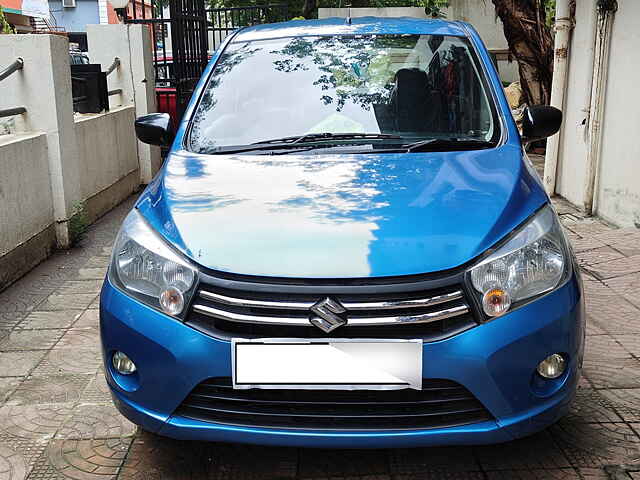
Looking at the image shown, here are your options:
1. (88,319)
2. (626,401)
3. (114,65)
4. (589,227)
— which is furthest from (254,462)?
(114,65)

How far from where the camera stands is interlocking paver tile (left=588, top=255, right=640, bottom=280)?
5.38 metres

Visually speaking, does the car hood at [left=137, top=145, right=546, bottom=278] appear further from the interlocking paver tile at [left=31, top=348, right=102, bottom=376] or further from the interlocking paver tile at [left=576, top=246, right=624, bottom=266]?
the interlocking paver tile at [left=576, top=246, right=624, bottom=266]

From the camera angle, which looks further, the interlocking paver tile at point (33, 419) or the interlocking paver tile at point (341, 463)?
the interlocking paver tile at point (33, 419)

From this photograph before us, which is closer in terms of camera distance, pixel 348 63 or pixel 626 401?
pixel 626 401

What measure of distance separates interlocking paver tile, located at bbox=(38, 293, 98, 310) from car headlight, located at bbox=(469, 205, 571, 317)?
323 centimetres

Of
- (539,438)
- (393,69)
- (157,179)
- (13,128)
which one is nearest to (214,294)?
(157,179)

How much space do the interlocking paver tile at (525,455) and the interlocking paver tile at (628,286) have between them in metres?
2.01

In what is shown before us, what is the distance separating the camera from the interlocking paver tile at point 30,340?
4355mm

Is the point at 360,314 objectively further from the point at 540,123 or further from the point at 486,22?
the point at 486,22

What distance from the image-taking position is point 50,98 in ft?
20.5

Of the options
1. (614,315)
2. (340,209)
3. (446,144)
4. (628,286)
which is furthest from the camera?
(628,286)

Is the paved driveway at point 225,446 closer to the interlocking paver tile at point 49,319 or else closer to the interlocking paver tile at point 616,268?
the interlocking paver tile at point 49,319

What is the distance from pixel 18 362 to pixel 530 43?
30.1 feet

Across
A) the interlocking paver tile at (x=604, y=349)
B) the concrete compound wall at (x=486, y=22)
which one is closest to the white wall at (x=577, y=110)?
the interlocking paver tile at (x=604, y=349)
